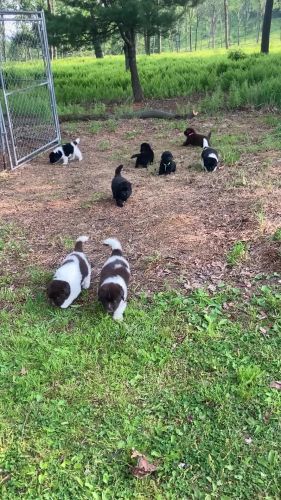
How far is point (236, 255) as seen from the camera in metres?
4.83

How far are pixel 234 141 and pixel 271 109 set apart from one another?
3.14 m

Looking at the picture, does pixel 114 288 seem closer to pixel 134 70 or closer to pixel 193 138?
pixel 193 138

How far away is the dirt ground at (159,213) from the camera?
4.79 meters

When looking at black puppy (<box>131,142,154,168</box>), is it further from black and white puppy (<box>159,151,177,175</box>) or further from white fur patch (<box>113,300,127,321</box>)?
white fur patch (<box>113,300,127,321</box>)

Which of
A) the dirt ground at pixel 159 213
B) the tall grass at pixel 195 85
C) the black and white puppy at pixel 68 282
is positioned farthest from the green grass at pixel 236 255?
the tall grass at pixel 195 85

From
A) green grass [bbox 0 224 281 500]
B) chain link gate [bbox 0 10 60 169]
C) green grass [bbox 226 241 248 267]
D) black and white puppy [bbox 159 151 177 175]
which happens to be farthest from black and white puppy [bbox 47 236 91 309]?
chain link gate [bbox 0 10 60 169]

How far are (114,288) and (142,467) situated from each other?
1.51m

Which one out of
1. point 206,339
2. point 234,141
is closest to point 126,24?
point 234,141

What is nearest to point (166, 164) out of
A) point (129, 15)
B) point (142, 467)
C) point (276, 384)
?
point (276, 384)

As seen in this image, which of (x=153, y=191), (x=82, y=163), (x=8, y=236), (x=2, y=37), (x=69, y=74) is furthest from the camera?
(x=69, y=74)

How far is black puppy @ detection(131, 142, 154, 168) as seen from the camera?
797 cm

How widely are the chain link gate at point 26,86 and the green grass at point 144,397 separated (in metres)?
5.15

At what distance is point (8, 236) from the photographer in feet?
19.1

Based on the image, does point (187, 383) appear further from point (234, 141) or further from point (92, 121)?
point (92, 121)
